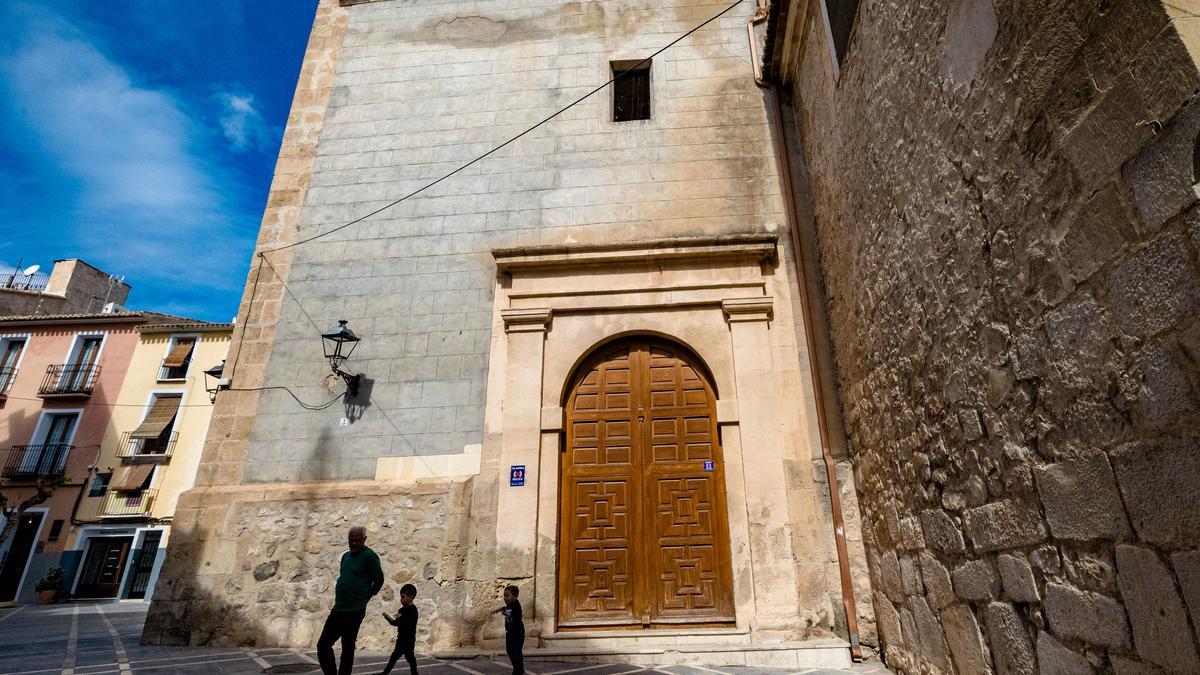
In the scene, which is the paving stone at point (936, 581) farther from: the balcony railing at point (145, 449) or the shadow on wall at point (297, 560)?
the balcony railing at point (145, 449)

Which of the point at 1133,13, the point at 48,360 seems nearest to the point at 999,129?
the point at 1133,13

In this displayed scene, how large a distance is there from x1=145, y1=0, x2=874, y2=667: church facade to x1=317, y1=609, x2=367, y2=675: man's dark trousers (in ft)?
4.52

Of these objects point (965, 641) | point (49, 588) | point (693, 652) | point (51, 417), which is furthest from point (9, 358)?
point (965, 641)

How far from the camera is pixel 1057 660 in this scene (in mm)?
2598

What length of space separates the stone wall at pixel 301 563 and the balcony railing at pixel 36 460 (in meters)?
19.8

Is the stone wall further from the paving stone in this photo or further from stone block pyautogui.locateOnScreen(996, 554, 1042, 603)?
stone block pyautogui.locateOnScreen(996, 554, 1042, 603)

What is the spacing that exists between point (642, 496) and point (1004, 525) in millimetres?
3274

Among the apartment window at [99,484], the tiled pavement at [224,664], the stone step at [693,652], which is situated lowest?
the tiled pavement at [224,664]

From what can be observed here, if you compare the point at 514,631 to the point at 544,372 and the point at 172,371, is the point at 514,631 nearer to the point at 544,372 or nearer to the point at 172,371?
the point at 544,372

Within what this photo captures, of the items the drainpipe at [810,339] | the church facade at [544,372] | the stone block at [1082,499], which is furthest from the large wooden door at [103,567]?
the stone block at [1082,499]

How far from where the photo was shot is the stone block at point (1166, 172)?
1.81 m

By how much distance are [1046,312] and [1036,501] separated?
85 cm

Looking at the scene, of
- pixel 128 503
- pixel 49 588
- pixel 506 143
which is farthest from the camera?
pixel 128 503

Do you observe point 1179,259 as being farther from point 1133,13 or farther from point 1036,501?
point 1036,501
